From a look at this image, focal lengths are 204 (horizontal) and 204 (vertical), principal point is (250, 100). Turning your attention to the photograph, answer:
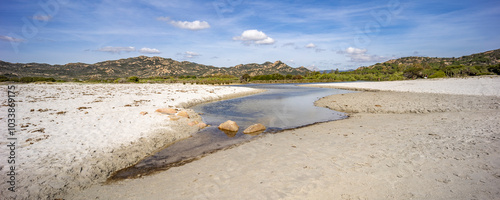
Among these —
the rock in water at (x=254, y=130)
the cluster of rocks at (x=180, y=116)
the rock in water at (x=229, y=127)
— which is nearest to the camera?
the rock in water at (x=254, y=130)

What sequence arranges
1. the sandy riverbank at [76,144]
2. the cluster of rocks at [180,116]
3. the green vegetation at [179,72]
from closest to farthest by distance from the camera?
the sandy riverbank at [76,144], the cluster of rocks at [180,116], the green vegetation at [179,72]

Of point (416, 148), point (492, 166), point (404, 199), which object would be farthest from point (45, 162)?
point (492, 166)

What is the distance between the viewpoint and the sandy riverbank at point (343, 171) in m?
5.08

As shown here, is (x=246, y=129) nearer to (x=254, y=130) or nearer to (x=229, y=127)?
(x=254, y=130)

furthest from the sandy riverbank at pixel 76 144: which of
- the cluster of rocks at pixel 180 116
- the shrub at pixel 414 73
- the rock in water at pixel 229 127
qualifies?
the shrub at pixel 414 73

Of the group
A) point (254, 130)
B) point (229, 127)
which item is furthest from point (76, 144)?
point (254, 130)

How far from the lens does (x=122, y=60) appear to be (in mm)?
154375

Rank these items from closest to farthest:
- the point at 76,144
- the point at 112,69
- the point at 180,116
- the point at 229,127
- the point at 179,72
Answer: the point at 76,144
the point at 229,127
the point at 180,116
the point at 112,69
the point at 179,72

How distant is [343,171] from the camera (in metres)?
6.16

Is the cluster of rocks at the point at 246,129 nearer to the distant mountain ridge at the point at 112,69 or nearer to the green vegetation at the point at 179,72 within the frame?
the green vegetation at the point at 179,72

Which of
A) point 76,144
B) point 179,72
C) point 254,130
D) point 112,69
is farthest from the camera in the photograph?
point 179,72

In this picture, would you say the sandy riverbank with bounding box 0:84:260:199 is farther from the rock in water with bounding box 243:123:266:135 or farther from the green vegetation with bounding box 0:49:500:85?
the green vegetation with bounding box 0:49:500:85

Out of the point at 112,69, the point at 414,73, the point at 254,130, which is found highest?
the point at 112,69

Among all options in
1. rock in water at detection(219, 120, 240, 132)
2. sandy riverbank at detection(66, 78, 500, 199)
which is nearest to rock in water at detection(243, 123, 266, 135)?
rock in water at detection(219, 120, 240, 132)
